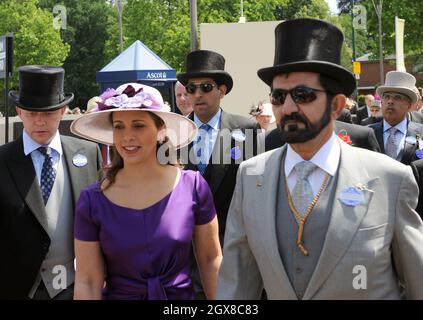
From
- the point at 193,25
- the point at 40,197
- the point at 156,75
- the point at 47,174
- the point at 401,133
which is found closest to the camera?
the point at 40,197

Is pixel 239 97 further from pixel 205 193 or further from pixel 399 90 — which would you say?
pixel 205 193

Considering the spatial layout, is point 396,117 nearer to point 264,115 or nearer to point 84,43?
point 264,115

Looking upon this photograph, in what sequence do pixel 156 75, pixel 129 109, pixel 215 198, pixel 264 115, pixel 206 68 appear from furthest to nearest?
pixel 156 75
pixel 264 115
pixel 206 68
pixel 215 198
pixel 129 109

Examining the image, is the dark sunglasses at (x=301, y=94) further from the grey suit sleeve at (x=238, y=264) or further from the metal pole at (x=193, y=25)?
the metal pole at (x=193, y=25)

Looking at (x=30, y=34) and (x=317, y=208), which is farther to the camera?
(x=30, y=34)

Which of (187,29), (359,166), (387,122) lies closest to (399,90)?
(387,122)

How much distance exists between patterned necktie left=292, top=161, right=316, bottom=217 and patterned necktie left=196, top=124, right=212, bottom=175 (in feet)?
8.86

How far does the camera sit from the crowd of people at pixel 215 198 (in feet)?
10.5

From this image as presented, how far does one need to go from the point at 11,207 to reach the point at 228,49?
669 cm

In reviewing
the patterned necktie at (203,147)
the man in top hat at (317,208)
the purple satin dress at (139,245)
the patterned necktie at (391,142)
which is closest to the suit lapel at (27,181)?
the purple satin dress at (139,245)

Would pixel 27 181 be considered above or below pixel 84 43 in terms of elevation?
below

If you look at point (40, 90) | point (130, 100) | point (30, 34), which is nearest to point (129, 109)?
point (130, 100)

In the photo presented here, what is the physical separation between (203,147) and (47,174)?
146 cm

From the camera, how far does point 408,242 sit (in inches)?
124
